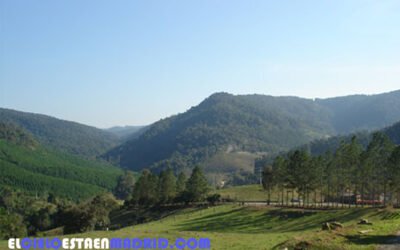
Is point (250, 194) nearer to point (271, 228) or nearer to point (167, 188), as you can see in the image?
point (167, 188)

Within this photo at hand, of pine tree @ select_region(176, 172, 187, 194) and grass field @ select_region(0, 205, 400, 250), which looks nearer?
grass field @ select_region(0, 205, 400, 250)

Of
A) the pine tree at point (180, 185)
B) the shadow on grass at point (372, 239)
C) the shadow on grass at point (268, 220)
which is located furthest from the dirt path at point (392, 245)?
the pine tree at point (180, 185)

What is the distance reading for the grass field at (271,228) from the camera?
32.4 meters

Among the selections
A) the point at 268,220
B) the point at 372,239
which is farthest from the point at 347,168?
the point at 372,239

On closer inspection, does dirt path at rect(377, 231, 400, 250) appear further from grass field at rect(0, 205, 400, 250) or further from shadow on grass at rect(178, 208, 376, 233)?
shadow on grass at rect(178, 208, 376, 233)

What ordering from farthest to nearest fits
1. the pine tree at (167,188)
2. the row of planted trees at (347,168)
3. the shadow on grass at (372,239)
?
the pine tree at (167,188) < the row of planted trees at (347,168) < the shadow on grass at (372,239)

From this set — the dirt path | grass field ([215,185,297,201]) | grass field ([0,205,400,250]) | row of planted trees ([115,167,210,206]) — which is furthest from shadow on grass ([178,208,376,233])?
grass field ([215,185,297,201])

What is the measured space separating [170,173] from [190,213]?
2553 centimetres

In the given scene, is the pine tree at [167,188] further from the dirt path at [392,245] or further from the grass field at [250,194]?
the dirt path at [392,245]

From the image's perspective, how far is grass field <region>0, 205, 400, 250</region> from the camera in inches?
1276

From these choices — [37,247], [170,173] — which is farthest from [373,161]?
[37,247]

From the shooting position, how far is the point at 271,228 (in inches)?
2862

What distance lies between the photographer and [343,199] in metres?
107

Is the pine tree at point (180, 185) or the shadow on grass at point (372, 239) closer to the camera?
the shadow on grass at point (372, 239)
